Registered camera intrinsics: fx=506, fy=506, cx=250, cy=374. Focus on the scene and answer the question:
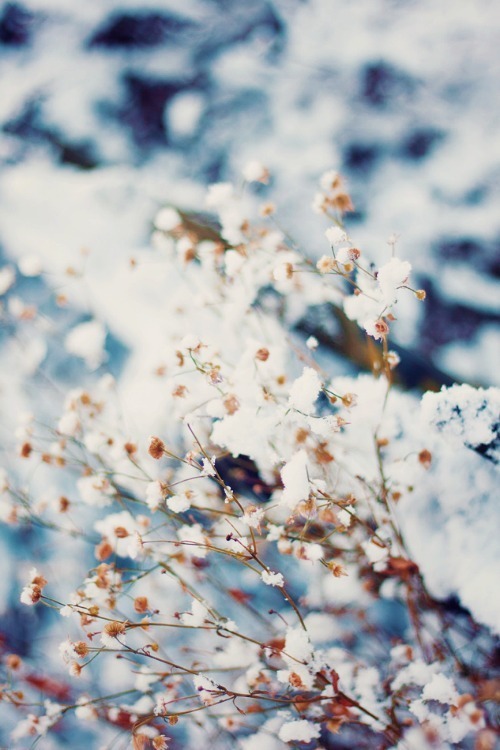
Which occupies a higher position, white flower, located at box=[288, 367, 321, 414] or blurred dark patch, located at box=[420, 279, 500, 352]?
blurred dark patch, located at box=[420, 279, 500, 352]

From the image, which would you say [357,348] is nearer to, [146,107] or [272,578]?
[272,578]

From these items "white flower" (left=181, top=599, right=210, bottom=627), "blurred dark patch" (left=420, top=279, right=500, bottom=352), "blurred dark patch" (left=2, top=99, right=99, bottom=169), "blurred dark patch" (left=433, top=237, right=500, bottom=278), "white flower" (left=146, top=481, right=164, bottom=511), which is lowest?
"white flower" (left=181, top=599, right=210, bottom=627)

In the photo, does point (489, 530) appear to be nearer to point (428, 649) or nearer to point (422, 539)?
point (422, 539)

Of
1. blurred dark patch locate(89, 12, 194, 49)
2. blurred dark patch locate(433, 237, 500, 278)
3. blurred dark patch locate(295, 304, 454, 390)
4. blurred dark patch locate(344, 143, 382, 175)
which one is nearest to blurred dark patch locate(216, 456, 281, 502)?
blurred dark patch locate(295, 304, 454, 390)

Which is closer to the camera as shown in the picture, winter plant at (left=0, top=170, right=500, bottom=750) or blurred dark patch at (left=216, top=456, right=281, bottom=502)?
winter plant at (left=0, top=170, right=500, bottom=750)

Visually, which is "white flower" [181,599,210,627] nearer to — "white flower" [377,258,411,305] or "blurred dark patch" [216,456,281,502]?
"blurred dark patch" [216,456,281,502]

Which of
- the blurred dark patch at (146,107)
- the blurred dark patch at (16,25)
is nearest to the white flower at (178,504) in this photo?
the blurred dark patch at (146,107)

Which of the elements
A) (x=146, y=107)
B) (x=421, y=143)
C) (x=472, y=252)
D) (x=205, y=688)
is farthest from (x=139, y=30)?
(x=205, y=688)

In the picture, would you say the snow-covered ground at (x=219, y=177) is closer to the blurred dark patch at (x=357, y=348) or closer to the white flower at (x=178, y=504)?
the blurred dark patch at (x=357, y=348)
